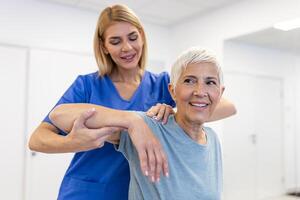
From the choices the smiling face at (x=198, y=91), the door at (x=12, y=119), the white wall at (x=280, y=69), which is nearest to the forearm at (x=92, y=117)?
the smiling face at (x=198, y=91)

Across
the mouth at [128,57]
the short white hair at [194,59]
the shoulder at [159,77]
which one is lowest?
the shoulder at [159,77]

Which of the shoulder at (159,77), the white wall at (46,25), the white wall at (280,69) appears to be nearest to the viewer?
the shoulder at (159,77)

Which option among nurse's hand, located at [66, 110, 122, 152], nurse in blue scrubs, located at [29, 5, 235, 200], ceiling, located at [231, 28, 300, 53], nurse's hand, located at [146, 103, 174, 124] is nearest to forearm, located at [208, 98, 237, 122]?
nurse in blue scrubs, located at [29, 5, 235, 200]

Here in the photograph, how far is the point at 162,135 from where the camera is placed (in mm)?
975

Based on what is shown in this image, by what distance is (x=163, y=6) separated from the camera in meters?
3.75

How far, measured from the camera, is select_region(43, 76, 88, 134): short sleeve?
1072 mm

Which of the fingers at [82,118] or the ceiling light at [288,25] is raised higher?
the ceiling light at [288,25]

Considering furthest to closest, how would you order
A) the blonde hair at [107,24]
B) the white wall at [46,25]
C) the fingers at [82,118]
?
the white wall at [46,25] → the blonde hair at [107,24] → the fingers at [82,118]

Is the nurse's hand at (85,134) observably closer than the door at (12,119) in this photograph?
Yes

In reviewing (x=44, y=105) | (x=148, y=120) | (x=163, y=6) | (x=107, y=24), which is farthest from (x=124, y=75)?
(x=163, y=6)

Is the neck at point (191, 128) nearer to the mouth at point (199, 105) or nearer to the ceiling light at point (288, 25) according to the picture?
the mouth at point (199, 105)

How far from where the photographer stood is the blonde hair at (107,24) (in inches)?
44.9

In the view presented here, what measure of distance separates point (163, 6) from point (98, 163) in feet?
9.80

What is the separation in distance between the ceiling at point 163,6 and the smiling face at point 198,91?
2.76m
